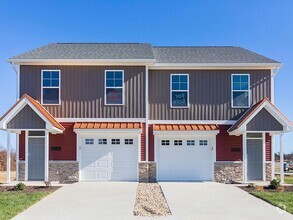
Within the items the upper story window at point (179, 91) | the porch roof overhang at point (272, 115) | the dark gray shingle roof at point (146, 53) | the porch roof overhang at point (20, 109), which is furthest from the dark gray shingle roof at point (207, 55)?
the porch roof overhang at point (20, 109)

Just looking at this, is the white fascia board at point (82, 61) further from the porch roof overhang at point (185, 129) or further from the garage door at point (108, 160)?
the garage door at point (108, 160)

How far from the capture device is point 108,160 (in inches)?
736

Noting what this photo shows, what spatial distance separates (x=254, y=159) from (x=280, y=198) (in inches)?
252

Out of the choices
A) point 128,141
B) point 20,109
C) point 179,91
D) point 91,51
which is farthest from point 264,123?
point 20,109

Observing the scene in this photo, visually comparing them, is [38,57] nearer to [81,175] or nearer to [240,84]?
[81,175]

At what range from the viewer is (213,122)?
19.4m

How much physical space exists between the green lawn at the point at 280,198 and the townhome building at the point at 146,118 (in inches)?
162

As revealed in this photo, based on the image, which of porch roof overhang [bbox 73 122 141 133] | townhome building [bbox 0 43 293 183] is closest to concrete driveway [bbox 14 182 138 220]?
townhome building [bbox 0 43 293 183]

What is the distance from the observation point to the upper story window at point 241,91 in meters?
19.5

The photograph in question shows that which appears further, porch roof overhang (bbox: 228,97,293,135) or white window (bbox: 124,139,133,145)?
white window (bbox: 124,139,133,145)

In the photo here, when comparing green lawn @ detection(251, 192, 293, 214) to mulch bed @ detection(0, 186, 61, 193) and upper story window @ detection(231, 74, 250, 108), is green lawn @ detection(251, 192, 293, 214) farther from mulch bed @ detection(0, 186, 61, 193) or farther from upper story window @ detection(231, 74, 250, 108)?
mulch bed @ detection(0, 186, 61, 193)

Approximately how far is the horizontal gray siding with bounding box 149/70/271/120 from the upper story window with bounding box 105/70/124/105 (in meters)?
1.56

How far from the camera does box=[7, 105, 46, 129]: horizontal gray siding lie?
A: 17266 mm

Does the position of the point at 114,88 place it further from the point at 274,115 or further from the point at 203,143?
the point at 274,115
